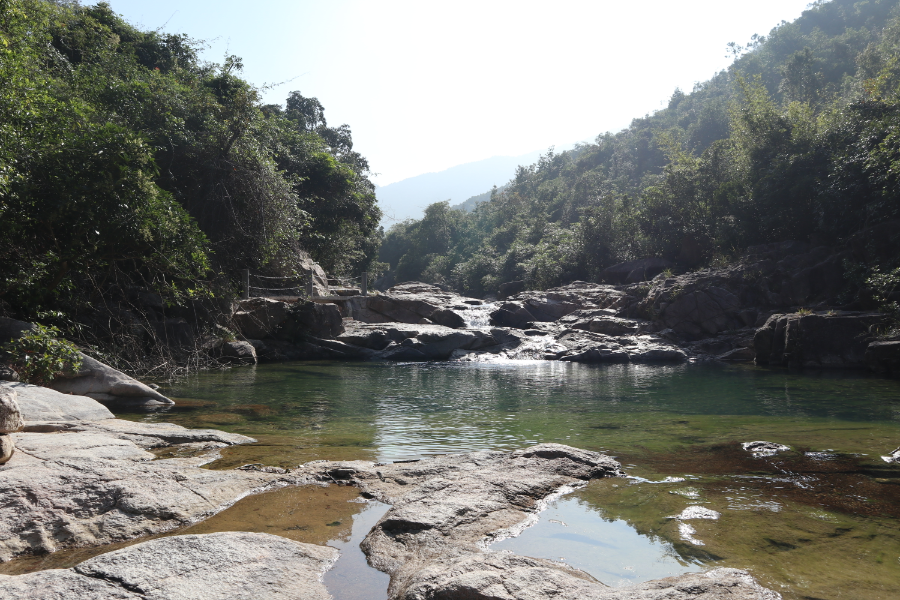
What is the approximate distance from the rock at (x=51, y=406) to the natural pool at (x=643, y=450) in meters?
1.33

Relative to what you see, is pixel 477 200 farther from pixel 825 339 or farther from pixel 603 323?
pixel 825 339

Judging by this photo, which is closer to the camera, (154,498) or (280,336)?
(154,498)

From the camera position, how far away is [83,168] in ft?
28.6

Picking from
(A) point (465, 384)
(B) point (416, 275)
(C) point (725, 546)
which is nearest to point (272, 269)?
(A) point (465, 384)

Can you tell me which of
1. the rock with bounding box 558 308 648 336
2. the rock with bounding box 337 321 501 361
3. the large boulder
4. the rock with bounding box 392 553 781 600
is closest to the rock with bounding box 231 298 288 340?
the large boulder

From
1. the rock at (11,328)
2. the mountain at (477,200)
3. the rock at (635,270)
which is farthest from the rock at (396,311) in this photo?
the mountain at (477,200)

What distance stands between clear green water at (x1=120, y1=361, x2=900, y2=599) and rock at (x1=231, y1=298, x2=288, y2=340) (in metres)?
2.96

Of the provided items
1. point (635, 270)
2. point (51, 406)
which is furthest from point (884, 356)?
point (51, 406)

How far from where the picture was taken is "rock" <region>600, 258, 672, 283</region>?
27891 mm

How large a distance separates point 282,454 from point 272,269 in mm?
13125

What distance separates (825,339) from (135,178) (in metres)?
18.2

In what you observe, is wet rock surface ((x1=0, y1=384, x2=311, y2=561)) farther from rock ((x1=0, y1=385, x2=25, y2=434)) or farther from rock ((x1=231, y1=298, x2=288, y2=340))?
rock ((x1=231, y1=298, x2=288, y2=340))

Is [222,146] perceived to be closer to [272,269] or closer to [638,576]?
[272,269]

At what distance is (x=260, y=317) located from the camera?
18438mm
